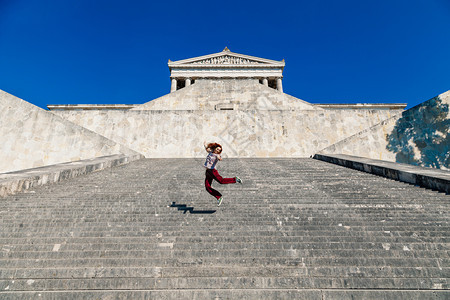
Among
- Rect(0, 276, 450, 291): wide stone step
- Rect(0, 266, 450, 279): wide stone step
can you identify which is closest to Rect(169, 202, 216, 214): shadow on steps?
Rect(0, 266, 450, 279): wide stone step

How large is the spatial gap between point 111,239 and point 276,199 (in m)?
2.42

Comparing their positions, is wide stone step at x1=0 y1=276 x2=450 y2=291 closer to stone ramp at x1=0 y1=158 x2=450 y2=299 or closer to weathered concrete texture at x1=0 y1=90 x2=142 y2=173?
stone ramp at x1=0 y1=158 x2=450 y2=299

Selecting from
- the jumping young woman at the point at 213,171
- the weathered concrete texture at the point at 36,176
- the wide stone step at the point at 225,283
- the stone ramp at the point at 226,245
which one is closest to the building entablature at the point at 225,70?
the weathered concrete texture at the point at 36,176

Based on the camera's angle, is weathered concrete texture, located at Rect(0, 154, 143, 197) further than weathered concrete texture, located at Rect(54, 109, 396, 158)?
No

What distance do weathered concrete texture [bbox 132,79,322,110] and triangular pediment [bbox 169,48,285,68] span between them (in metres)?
26.5

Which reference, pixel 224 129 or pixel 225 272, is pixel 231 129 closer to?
pixel 224 129

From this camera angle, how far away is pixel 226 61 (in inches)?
1537

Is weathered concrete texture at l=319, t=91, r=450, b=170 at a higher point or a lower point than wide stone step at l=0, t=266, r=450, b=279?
higher

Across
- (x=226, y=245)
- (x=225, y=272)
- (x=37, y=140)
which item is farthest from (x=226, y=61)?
(x=225, y=272)

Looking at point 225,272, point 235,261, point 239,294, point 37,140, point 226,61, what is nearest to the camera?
point 239,294

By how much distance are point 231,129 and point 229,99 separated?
316 cm

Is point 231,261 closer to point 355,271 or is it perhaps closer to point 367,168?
point 355,271

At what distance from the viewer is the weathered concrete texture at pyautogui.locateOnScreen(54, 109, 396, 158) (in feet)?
34.2

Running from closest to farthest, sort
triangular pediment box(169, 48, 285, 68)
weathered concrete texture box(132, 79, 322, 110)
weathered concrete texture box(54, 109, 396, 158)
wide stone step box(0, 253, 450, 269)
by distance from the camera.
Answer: wide stone step box(0, 253, 450, 269) < weathered concrete texture box(54, 109, 396, 158) < weathered concrete texture box(132, 79, 322, 110) < triangular pediment box(169, 48, 285, 68)
